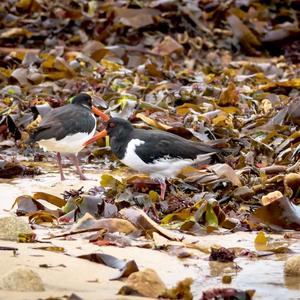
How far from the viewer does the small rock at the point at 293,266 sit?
12.6ft

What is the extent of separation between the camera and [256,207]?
17.2 feet

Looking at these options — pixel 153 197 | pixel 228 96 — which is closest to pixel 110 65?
pixel 228 96

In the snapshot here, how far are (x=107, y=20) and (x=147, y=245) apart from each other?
24.9 feet

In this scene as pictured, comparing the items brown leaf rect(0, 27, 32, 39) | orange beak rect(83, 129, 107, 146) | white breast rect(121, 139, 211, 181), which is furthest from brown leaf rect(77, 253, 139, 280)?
brown leaf rect(0, 27, 32, 39)

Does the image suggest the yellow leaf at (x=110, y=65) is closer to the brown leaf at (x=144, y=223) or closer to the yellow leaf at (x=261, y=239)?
the brown leaf at (x=144, y=223)

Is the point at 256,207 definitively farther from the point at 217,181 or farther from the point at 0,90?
the point at 0,90

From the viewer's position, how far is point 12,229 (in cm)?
418

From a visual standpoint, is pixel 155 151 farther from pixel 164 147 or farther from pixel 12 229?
pixel 12 229

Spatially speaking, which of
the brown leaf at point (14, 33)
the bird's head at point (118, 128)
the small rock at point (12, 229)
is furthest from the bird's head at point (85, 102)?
the brown leaf at point (14, 33)

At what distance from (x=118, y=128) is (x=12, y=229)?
2.08 meters

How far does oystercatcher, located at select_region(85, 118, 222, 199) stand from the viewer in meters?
5.84

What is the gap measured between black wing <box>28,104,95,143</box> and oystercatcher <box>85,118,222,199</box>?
0.63 meters

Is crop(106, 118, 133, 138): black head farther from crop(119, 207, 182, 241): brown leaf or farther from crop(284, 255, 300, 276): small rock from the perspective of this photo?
crop(284, 255, 300, 276): small rock

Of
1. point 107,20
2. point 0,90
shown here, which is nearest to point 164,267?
point 0,90
